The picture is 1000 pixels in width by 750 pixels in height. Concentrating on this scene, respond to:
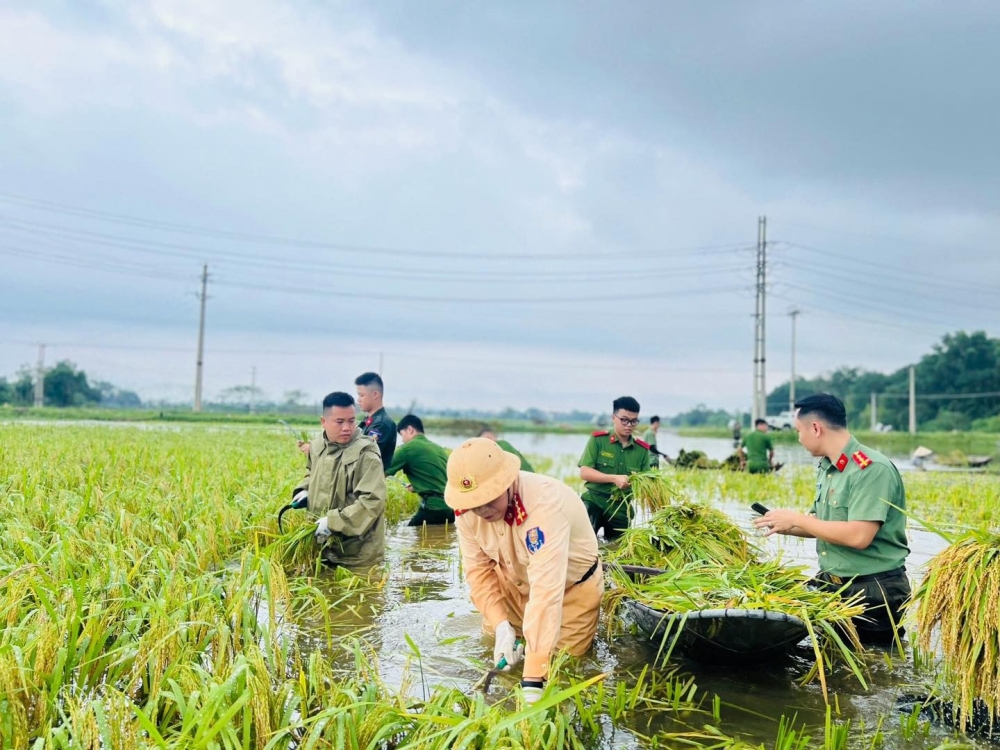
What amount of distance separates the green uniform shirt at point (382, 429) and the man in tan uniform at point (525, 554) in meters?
3.33

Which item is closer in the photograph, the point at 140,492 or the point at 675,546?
the point at 675,546

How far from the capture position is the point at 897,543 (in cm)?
409

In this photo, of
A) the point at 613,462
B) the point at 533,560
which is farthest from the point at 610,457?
the point at 533,560

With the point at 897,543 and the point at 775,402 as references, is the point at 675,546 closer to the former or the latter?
the point at 897,543

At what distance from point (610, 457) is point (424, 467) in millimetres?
2038

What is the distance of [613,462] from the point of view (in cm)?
718

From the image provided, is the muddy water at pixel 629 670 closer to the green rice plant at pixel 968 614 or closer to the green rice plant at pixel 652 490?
the green rice plant at pixel 968 614

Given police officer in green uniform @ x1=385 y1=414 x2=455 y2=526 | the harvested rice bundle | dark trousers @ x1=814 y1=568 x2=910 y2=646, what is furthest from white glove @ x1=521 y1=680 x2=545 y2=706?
police officer in green uniform @ x1=385 y1=414 x2=455 y2=526

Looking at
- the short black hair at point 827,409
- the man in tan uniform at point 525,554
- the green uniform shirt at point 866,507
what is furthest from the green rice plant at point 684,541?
the short black hair at point 827,409

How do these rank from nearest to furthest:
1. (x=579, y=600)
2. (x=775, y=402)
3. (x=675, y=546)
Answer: (x=579, y=600)
(x=675, y=546)
(x=775, y=402)

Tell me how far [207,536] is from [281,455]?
6762mm

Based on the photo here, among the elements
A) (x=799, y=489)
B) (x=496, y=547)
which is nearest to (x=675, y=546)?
(x=496, y=547)

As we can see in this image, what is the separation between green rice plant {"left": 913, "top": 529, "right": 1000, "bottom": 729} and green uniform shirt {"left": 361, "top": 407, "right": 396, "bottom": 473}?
4.93 meters

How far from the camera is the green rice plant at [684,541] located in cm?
474
